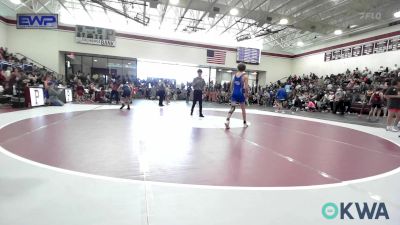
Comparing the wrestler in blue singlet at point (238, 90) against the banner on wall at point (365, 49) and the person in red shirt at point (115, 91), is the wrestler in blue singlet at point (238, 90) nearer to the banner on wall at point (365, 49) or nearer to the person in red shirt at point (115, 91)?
the person in red shirt at point (115, 91)

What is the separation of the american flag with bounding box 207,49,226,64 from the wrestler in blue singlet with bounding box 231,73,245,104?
17428 mm

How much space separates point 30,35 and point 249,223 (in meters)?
22.2

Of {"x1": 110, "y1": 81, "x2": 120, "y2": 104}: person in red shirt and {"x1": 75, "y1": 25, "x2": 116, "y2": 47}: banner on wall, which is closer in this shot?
{"x1": 110, "y1": 81, "x2": 120, "y2": 104}: person in red shirt

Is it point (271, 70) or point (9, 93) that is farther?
point (271, 70)

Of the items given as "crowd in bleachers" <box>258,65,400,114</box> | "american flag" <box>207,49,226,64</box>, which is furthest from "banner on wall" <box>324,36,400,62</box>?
"american flag" <box>207,49,226,64</box>

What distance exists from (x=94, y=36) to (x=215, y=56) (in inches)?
389

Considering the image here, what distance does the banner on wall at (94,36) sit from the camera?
19.7 meters

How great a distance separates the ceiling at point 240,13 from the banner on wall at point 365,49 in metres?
1.04

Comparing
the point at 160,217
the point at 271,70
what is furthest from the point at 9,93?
the point at 271,70

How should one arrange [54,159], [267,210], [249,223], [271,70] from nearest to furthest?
[249,223]
[267,210]
[54,159]
[271,70]

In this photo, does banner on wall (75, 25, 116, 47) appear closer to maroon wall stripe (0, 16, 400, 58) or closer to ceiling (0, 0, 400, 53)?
maroon wall stripe (0, 16, 400, 58)

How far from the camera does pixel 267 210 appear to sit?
6.84 ft

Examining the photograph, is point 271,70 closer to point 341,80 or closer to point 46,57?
point 341,80

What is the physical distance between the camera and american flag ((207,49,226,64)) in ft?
76.9
